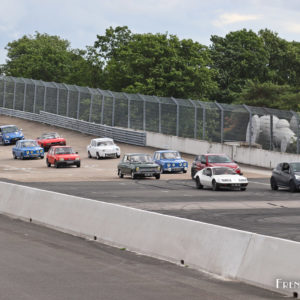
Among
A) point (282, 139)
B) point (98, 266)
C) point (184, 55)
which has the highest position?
point (184, 55)

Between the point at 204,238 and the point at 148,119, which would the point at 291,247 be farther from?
the point at 148,119

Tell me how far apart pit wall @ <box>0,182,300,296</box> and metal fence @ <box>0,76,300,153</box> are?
86.0 feet

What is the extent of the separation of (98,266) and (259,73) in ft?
297

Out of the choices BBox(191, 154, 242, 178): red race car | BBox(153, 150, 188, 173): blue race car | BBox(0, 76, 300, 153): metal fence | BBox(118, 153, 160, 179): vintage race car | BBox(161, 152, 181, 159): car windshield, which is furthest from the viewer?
BBox(0, 76, 300, 153): metal fence

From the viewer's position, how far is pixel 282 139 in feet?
154

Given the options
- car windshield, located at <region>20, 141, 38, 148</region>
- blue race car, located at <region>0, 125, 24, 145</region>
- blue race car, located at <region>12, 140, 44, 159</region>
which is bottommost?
blue race car, located at <region>12, 140, 44, 159</region>

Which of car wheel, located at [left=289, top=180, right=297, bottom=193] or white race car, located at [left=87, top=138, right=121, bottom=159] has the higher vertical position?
white race car, located at [left=87, top=138, right=121, bottom=159]

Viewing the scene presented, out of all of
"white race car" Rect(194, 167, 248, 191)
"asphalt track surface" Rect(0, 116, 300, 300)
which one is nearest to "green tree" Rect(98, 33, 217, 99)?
"asphalt track surface" Rect(0, 116, 300, 300)

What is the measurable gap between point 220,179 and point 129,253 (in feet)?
60.1

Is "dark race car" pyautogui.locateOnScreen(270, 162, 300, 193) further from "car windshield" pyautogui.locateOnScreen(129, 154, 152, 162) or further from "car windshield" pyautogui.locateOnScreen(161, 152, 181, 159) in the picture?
"car windshield" pyautogui.locateOnScreen(161, 152, 181, 159)

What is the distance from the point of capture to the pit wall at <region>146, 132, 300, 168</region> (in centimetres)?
4738

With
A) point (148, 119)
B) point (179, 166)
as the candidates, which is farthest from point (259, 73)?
point (179, 166)

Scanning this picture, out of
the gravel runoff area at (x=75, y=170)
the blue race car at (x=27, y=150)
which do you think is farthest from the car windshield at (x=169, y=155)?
the blue race car at (x=27, y=150)

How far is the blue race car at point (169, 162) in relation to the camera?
44.5 m
